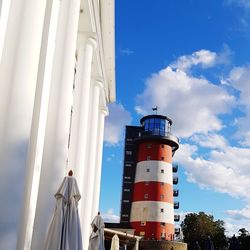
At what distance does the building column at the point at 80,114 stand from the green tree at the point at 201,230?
148 ft

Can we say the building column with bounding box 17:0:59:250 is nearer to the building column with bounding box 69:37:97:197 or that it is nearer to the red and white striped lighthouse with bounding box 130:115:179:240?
the building column with bounding box 69:37:97:197

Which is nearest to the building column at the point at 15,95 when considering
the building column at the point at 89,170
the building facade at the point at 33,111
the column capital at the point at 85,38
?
the building facade at the point at 33,111

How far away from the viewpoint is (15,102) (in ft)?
16.1

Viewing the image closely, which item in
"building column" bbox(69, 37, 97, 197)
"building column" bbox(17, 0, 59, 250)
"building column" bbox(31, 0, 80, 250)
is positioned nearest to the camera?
"building column" bbox(17, 0, 59, 250)

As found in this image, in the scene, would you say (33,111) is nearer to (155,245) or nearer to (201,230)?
(155,245)

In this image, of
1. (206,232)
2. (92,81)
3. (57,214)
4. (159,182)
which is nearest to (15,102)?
(57,214)

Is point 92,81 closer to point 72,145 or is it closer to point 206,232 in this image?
point 72,145

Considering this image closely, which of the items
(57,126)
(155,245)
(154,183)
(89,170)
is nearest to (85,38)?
(89,170)

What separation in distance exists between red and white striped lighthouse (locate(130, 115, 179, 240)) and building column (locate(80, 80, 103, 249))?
2862 cm

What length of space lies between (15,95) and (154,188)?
37.3 meters

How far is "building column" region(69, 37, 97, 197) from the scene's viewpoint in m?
9.65

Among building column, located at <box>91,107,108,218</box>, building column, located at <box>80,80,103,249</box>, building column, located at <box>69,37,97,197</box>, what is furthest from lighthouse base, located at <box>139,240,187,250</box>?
building column, located at <box>69,37,97,197</box>

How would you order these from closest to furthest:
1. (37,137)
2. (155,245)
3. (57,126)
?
(37,137)
(57,126)
(155,245)

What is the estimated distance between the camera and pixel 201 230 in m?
53.3
